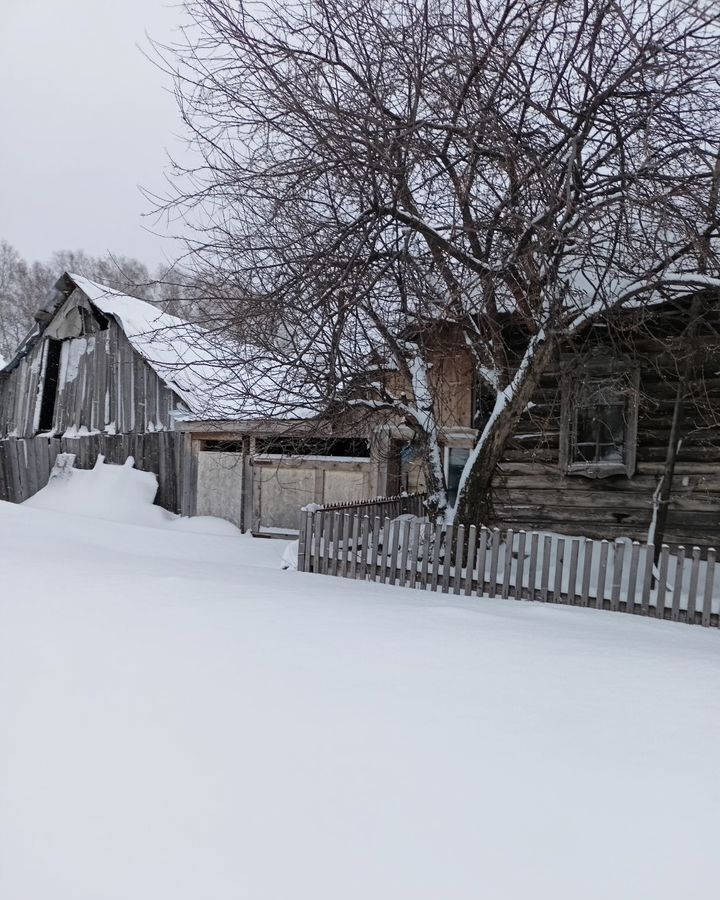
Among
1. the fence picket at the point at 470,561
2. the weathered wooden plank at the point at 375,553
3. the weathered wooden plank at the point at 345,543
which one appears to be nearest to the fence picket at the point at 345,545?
the weathered wooden plank at the point at 345,543

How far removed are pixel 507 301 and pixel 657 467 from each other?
345 centimetres

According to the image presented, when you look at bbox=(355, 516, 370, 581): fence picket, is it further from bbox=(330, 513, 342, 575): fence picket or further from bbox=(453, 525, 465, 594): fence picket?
bbox=(453, 525, 465, 594): fence picket

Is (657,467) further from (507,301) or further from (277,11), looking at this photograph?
(277,11)

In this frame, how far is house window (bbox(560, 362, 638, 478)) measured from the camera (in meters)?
10.8

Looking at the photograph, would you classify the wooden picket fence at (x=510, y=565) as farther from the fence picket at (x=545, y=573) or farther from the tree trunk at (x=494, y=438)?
the tree trunk at (x=494, y=438)

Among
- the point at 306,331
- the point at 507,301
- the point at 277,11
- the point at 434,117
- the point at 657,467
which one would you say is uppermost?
the point at 277,11

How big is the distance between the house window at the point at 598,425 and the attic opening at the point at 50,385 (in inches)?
573

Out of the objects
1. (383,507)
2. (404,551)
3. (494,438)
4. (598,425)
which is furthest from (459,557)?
(598,425)

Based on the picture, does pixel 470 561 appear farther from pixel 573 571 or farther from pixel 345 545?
pixel 345 545

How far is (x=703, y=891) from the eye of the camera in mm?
2424

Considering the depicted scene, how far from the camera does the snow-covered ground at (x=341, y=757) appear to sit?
2.52 meters

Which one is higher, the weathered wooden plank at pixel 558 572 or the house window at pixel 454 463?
the house window at pixel 454 463

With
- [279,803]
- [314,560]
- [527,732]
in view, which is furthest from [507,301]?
[279,803]

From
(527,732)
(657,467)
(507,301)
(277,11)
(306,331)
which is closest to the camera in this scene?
(527,732)
